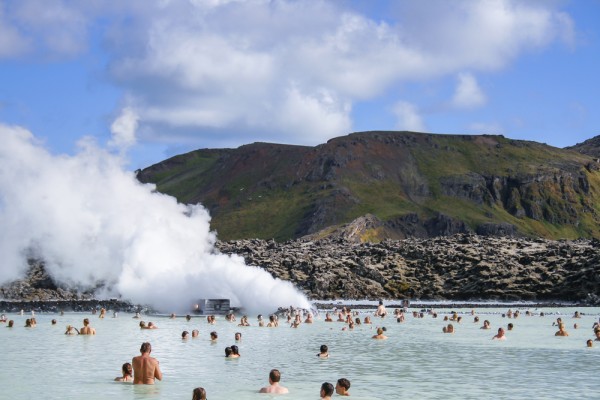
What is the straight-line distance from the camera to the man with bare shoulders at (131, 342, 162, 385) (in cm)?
2933

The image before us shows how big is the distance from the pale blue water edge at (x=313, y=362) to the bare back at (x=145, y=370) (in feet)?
1.13

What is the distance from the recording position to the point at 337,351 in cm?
4325

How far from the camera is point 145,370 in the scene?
96.6 ft

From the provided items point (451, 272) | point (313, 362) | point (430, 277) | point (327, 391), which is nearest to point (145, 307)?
point (430, 277)

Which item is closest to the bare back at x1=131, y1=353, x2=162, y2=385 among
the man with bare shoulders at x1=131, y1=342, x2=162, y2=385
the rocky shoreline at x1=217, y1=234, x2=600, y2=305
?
the man with bare shoulders at x1=131, y1=342, x2=162, y2=385

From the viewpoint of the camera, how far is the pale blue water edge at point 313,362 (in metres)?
29.5

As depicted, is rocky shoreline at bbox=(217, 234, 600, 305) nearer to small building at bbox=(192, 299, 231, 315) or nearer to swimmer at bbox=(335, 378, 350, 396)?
small building at bbox=(192, 299, 231, 315)

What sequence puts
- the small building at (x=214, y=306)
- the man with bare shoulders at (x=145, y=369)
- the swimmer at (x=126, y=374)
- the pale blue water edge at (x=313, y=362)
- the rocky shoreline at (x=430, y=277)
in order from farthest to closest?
the rocky shoreline at (x=430, y=277) < the small building at (x=214, y=306) < the swimmer at (x=126, y=374) < the pale blue water edge at (x=313, y=362) < the man with bare shoulders at (x=145, y=369)

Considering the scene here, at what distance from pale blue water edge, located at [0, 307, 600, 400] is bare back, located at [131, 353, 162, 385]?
1.13ft

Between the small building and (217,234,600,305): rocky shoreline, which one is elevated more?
(217,234,600,305): rocky shoreline

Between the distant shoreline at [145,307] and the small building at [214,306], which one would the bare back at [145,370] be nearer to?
the small building at [214,306]

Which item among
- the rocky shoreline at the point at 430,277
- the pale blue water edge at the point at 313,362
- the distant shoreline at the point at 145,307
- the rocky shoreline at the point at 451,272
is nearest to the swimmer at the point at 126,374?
the pale blue water edge at the point at 313,362

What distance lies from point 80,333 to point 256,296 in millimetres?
22870

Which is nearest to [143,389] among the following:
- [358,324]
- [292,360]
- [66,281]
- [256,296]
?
[292,360]
